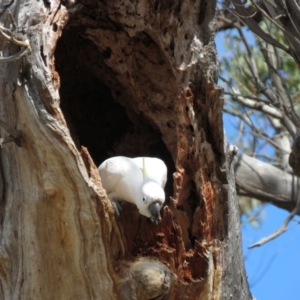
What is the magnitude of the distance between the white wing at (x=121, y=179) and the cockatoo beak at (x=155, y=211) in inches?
8.4

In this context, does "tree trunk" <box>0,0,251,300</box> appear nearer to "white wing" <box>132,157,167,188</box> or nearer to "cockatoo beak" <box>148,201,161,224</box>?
"cockatoo beak" <box>148,201,161,224</box>

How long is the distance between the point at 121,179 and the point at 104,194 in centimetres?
47

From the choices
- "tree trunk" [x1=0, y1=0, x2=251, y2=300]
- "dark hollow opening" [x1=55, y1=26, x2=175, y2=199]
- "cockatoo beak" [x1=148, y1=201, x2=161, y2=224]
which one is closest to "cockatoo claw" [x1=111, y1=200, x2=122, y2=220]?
"tree trunk" [x1=0, y1=0, x2=251, y2=300]

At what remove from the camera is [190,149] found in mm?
2941

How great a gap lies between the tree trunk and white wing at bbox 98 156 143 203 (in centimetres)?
12

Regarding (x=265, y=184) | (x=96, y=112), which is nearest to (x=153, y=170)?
(x=96, y=112)

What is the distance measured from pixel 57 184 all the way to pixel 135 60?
1103mm

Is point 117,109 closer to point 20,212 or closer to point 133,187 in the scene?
point 133,187

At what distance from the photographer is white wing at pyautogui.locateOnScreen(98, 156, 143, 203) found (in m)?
3.12

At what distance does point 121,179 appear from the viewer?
10.3 ft

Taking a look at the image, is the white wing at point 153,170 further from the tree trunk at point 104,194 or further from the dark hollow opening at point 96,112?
the dark hollow opening at point 96,112

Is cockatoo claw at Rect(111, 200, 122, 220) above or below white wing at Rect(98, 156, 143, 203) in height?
below

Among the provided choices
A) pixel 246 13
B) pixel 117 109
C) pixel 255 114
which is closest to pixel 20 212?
pixel 117 109

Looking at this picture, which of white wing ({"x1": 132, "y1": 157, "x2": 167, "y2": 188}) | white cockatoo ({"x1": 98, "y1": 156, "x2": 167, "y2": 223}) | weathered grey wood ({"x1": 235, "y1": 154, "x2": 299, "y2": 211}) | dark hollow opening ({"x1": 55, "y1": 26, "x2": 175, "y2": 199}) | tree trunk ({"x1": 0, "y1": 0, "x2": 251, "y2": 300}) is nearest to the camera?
tree trunk ({"x1": 0, "y1": 0, "x2": 251, "y2": 300})
